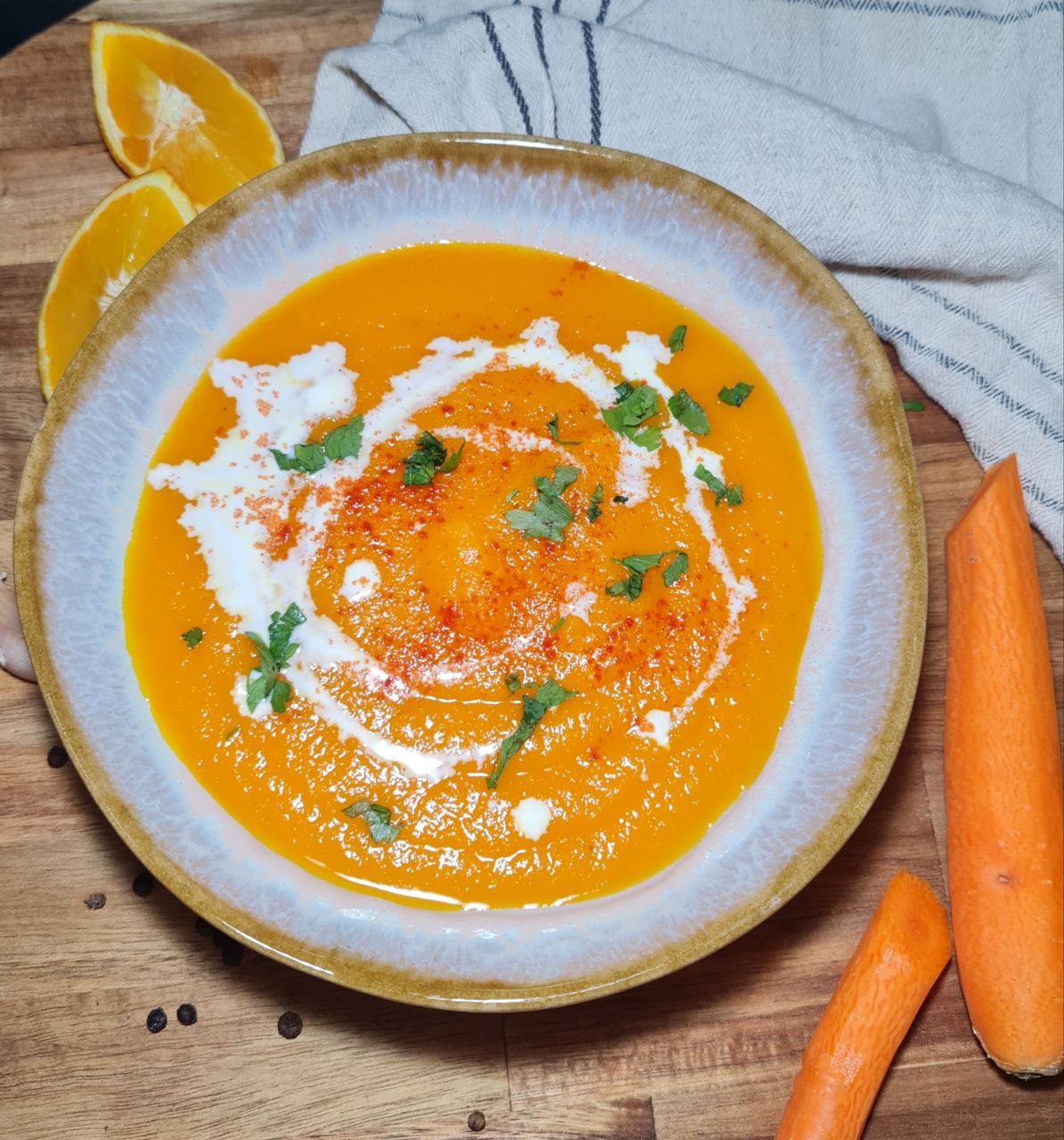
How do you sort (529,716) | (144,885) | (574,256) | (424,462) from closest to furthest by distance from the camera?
(529,716) → (424,462) → (144,885) → (574,256)

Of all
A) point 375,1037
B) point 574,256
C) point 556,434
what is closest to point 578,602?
point 556,434

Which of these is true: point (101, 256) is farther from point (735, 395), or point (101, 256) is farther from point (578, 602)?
point (735, 395)

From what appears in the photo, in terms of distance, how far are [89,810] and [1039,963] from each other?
2153 millimetres

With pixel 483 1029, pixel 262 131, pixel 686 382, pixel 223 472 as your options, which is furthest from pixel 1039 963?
pixel 262 131

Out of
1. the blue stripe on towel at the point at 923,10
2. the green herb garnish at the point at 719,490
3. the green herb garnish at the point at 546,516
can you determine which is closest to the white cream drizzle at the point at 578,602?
the green herb garnish at the point at 546,516

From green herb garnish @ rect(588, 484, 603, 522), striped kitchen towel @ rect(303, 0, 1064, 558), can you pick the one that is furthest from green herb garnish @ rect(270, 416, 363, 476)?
striped kitchen towel @ rect(303, 0, 1064, 558)

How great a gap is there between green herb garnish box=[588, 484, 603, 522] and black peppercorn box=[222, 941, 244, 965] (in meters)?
1.22

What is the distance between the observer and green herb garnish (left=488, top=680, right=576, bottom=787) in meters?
2.39

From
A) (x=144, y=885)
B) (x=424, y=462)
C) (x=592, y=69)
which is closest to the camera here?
(x=424, y=462)

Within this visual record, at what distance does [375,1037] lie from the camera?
2.59 m

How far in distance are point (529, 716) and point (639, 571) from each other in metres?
0.38

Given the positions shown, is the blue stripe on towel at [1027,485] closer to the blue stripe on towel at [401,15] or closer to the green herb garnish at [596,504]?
the green herb garnish at [596,504]

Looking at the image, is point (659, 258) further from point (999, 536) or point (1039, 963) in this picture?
point (1039, 963)

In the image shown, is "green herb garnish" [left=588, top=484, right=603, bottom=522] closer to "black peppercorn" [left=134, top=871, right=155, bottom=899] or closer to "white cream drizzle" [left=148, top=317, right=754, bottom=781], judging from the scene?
"white cream drizzle" [left=148, top=317, right=754, bottom=781]
